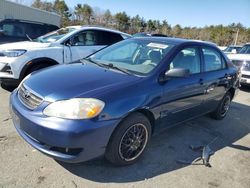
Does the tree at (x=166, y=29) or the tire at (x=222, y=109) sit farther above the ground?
the tree at (x=166, y=29)

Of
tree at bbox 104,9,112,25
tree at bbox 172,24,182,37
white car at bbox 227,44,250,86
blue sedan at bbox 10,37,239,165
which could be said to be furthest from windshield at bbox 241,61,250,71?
tree at bbox 172,24,182,37

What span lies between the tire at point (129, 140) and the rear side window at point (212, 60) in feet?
6.14

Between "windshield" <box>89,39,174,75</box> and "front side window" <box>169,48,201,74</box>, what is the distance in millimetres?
191

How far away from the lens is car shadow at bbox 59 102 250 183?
323 centimetres

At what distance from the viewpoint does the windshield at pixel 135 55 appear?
12.6 feet

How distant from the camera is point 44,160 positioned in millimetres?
3324

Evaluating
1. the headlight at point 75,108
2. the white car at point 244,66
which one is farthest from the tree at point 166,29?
the headlight at point 75,108

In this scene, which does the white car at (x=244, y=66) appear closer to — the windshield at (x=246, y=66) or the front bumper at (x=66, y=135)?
the windshield at (x=246, y=66)

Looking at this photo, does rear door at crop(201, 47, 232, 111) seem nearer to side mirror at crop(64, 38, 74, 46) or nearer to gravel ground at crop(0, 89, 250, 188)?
gravel ground at crop(0, 89, 250, 188)

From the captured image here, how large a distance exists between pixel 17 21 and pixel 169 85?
7.13 metres

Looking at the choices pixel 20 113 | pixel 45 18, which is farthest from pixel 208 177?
pixel 45 18

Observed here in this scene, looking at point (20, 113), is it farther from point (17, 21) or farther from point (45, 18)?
point (45, 18)

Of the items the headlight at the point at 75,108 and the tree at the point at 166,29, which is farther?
the tree at the point at 166,29

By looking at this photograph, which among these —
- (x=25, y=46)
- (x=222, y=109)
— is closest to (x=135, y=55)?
(x=222, y=109)
